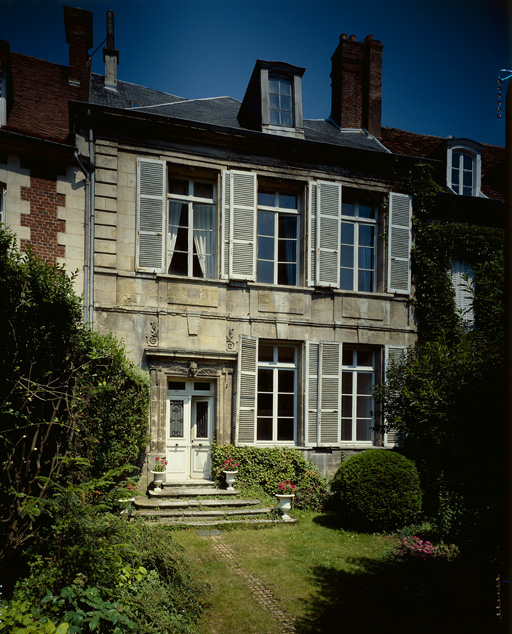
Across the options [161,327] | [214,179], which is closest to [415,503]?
[161,327]

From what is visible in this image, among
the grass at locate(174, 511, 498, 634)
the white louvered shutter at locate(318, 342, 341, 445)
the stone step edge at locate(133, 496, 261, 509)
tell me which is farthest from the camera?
the white louvered shutter at locate(318, 342, 341, 445)

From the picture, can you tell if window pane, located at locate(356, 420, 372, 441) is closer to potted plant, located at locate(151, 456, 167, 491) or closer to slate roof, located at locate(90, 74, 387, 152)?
potted plant, located at locate(151, 456, 167, 491)

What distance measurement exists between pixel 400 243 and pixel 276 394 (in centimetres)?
378

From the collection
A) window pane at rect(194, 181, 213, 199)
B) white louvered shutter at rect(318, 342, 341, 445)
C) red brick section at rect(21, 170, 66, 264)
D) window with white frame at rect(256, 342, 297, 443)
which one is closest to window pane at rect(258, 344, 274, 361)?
window with white frame at rect(256, 342, 297, 443)

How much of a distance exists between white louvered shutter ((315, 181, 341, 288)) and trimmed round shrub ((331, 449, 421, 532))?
347cm

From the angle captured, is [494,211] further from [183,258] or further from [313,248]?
[183,258]

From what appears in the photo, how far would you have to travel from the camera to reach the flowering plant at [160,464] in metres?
8.05

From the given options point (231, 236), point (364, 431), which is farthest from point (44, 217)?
point (364, 431)

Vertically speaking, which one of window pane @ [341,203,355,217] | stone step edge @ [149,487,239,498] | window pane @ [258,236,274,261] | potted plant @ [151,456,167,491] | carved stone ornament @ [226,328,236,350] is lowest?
stone step edge @ [149,487,239,498]

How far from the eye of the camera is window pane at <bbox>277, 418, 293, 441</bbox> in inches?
365

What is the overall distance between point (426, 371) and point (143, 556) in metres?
2.83

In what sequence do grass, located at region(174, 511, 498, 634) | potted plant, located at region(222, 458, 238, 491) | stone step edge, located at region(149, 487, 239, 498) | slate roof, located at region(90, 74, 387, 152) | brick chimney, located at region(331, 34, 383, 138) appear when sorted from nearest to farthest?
grass, located at region(174, 511, 498, 634)
stone step edge, located at region(149, 487, 239, 498)
potted plant, located at region(222, 458, 238, 491)
slate roof, located at region(90, 74, 387, 152)
brick chimney, located at region(331, 34, 383, 138)

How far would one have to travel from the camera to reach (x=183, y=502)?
7430 mm

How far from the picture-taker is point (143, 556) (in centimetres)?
435
